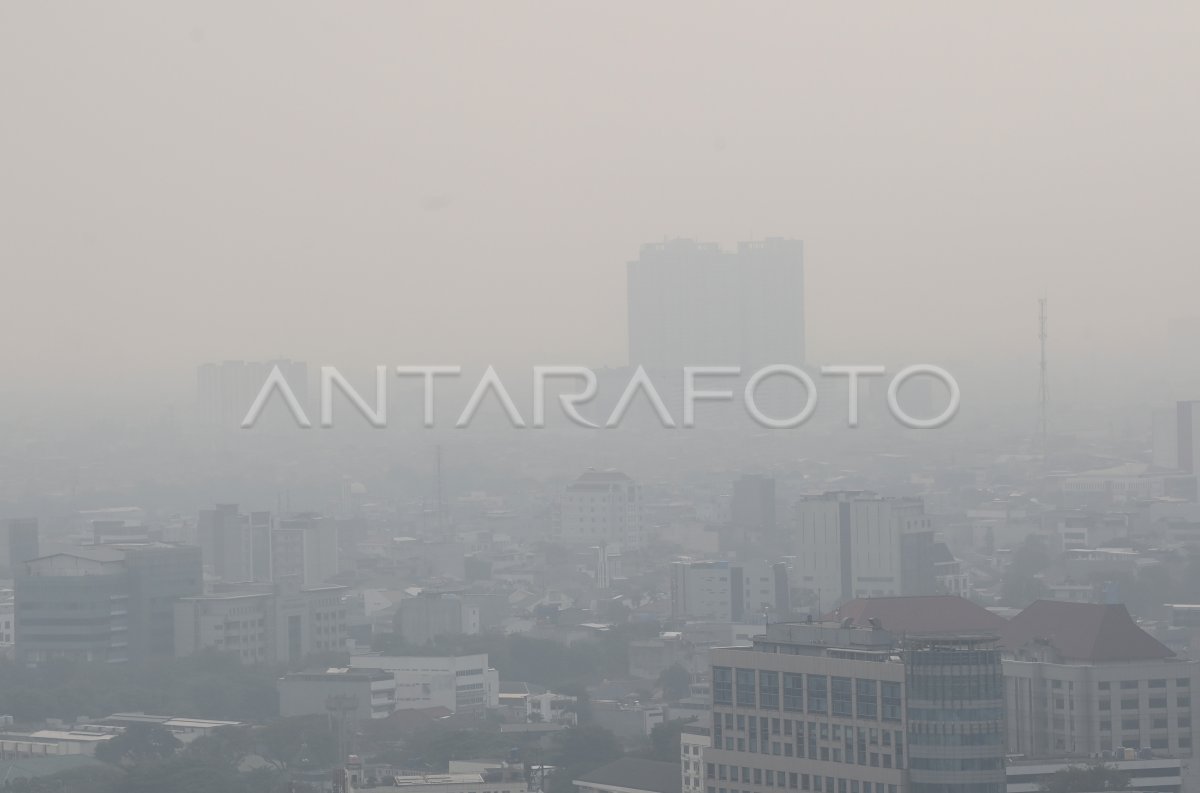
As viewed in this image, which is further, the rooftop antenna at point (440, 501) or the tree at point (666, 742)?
the rooftop antenna at point (440, 501)

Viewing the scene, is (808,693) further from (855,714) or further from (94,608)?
(94,608)

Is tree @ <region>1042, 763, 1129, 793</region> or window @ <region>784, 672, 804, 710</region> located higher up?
window @ <region>784, 672, 804, 710</region>

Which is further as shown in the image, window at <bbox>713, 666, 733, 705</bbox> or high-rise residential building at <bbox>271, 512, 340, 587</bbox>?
high-rise residential building at <bbox>271, 512, 340, 587</bbox>

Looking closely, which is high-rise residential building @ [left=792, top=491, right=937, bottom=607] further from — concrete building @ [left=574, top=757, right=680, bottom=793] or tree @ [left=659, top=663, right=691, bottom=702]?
concrete building @ [left=574, top=757, right=680, bottom=793]

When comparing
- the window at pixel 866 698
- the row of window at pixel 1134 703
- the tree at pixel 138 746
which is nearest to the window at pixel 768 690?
the window at pixel 866 698

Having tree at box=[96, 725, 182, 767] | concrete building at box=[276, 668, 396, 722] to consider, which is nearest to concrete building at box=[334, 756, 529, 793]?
tree at box=[96, 725, 182, 767]

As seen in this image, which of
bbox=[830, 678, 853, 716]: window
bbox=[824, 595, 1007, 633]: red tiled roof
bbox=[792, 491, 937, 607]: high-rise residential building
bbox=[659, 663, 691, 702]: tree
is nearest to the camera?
bbox=[830, 678, 853, 716]: window

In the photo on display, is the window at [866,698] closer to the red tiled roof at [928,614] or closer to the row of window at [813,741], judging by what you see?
the row of window at [813,741]
